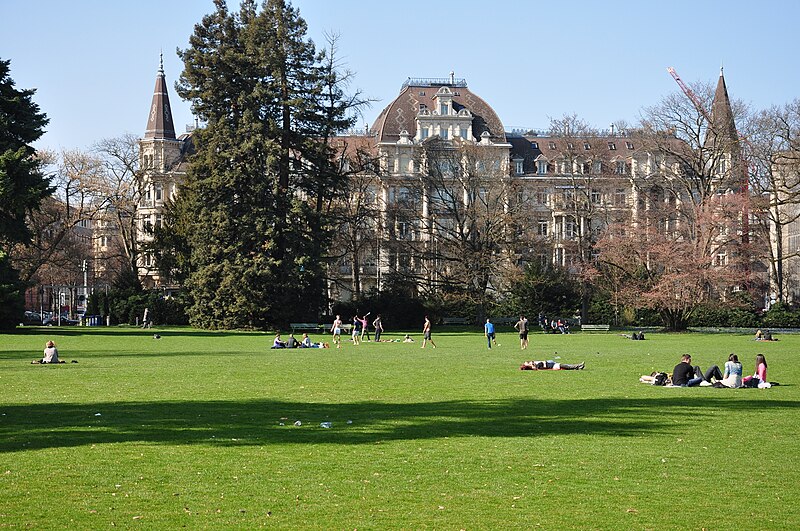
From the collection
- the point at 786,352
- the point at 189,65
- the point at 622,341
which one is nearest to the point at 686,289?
the point at 622,341

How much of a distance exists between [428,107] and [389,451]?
103933 mm

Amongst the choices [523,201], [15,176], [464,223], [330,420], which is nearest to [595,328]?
[523,201]

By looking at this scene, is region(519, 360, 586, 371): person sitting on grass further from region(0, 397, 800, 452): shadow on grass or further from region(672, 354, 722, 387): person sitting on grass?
region(0, 397, 800, 452): shadow on grass

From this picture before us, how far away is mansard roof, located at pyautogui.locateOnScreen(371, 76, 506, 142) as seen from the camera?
116m

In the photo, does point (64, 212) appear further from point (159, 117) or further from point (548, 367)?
point (548, 367)

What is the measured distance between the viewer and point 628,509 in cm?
1188

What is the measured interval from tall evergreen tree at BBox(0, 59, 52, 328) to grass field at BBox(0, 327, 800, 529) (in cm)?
2503

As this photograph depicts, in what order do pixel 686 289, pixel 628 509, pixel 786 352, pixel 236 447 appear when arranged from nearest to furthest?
pixel 628 509
pixel 236 447
pixel 786 352
pixel 686 289

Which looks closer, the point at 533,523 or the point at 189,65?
the point at 533,523

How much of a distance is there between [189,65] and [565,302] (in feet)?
115

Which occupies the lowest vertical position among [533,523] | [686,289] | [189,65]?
[533,523]

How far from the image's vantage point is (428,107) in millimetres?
117375

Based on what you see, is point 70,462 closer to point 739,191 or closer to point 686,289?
point 686,289

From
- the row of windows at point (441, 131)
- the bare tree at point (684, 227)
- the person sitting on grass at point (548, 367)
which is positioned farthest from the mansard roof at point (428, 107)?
the person sitting on grass at point (548, 367)
